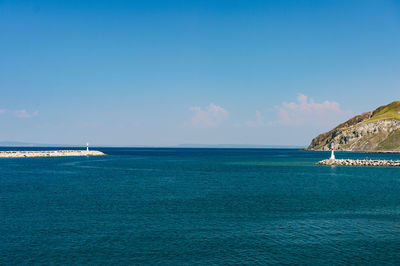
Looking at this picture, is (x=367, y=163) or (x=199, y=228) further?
(x=367, y=163)

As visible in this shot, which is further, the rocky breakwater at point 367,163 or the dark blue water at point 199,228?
the rocky breakwater at point 367,163

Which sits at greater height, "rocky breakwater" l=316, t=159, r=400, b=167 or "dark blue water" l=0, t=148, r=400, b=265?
"rocky breakwater" l=316, t=159, r=400, b=167

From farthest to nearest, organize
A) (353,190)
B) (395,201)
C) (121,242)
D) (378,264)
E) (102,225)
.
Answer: (353,190) → (395,201) → (102,225) → (121,242) → (378,264)

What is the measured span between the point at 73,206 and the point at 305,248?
28976 mm

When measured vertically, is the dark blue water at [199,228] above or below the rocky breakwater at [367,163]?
below

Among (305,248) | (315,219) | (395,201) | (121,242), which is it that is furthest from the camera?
(395,201)

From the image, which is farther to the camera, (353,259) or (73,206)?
(73,206)

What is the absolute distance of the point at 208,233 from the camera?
30.7m

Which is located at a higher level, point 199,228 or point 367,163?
point 367,163

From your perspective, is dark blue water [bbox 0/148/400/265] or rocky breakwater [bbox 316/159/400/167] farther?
rocky breakwater [bbox 316/159/400/167]

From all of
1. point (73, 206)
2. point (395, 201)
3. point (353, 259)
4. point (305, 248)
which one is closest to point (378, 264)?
point (353, 259)

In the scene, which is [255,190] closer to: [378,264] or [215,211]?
[215,211]

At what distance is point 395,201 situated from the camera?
1866 inches

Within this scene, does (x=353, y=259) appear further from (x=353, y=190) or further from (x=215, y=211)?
(x=353, y=190)
